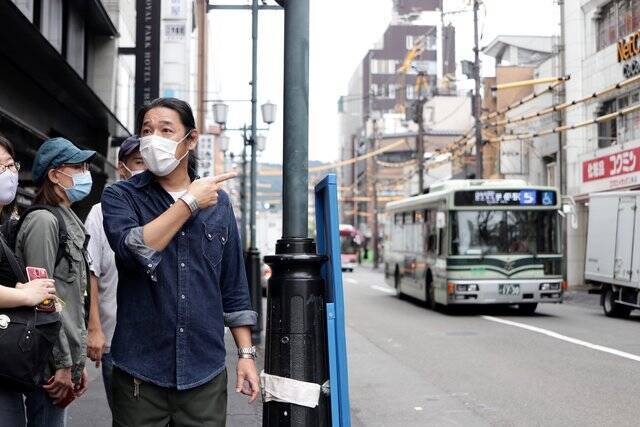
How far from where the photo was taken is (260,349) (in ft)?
41.8

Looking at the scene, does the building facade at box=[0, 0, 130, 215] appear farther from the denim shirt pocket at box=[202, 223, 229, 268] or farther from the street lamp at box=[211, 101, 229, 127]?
the denim shirt pocket at box=[202, 223, 229, 268]

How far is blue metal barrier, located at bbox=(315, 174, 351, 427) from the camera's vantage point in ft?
12.8

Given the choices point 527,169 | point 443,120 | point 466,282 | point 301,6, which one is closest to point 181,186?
point 301,6

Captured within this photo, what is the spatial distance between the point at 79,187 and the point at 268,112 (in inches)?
751

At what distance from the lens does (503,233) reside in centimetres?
1822

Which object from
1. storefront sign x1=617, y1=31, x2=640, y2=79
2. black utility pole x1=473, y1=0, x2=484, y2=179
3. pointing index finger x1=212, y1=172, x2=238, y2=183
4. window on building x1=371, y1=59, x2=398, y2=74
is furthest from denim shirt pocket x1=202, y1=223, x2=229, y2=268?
window on building x1=371, y1=59, x2=398, y2=74

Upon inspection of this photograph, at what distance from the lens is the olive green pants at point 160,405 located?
303 centimetres

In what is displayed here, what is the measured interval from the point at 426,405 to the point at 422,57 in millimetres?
117029

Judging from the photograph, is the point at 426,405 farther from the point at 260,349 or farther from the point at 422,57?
the point at 422,57

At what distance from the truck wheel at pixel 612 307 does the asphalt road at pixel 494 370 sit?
429 millimetres

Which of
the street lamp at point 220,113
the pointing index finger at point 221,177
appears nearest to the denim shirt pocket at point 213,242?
the pointing index finger at point 221,177

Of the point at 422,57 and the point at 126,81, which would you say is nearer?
the point at 126,81

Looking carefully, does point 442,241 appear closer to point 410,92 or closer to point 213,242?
point 213,242

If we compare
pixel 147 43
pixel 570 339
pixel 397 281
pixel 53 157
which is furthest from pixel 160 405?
pixel 397 281
